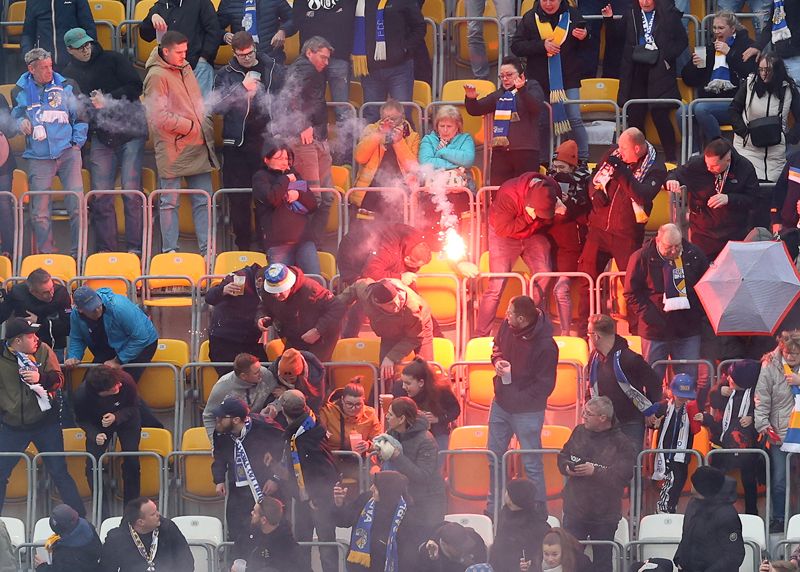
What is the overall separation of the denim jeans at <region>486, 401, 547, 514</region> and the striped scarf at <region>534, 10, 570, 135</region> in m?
3.53

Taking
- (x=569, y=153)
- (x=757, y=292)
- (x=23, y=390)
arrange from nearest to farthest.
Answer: (x=757, y=292)
(x=23, y=390)
(x=569, y=153)

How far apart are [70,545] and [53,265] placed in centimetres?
354

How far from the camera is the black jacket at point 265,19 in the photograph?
18.3 metres

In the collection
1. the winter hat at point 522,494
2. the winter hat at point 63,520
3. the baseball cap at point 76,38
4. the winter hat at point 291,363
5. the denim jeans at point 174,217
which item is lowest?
the winter hat at point 63,520

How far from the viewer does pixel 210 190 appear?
57.8 ft

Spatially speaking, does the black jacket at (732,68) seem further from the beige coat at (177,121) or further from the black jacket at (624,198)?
the beige coat at (177,121)

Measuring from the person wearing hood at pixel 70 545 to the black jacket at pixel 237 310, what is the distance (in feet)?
7.17

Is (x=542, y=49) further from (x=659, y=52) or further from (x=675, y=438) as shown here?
(x=675, y=438)

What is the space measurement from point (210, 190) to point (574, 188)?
10.2 feet

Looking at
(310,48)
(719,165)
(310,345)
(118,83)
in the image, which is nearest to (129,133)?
(118,83)

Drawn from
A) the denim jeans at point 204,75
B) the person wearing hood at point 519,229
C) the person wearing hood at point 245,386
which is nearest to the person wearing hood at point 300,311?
the person wearing hood at point 245,386

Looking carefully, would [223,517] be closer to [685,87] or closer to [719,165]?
[719,165]

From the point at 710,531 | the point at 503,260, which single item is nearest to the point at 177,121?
the point at 503,260

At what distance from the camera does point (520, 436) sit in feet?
48.9
